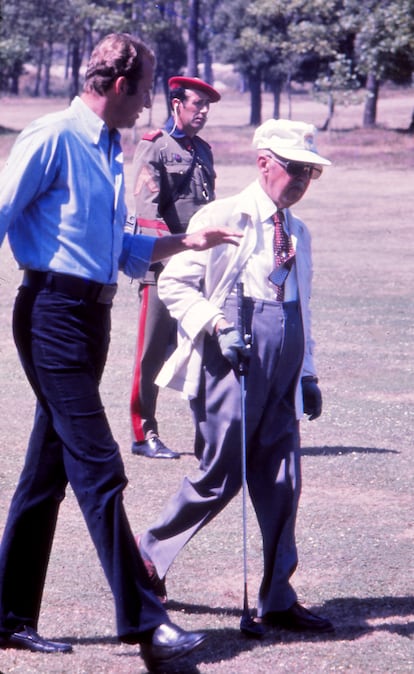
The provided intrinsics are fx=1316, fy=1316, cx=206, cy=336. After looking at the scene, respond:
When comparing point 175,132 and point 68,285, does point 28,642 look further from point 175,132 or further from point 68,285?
point 175,132

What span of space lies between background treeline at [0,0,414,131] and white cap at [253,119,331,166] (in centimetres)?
3959

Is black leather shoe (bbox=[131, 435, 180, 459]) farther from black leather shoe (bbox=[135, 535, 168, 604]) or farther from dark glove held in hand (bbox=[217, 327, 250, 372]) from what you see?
dark glove held in hand (bbox=[217, 327, 250, 372])

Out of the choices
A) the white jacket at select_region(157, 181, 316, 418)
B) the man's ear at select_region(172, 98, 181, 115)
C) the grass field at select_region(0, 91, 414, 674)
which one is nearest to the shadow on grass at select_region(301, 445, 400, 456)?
the grass field at select_region(0, 91, 414, 674)

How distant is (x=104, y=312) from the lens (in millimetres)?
4652

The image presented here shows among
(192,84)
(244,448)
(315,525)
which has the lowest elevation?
(315,525)

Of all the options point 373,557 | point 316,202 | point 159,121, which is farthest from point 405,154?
point 159,121

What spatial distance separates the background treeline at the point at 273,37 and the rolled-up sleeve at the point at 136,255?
131 ft

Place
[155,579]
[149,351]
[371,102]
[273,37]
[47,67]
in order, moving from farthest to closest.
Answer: [47,67], [273,37], [371,102], [149,351], [155,579]

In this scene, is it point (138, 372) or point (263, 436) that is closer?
point (263, 436)

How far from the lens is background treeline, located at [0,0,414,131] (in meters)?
45.5

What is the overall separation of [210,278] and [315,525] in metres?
2.04

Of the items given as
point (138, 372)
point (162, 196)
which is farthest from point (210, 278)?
point (138, 372)

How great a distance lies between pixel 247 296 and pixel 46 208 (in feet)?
3.11

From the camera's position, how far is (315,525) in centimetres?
670
